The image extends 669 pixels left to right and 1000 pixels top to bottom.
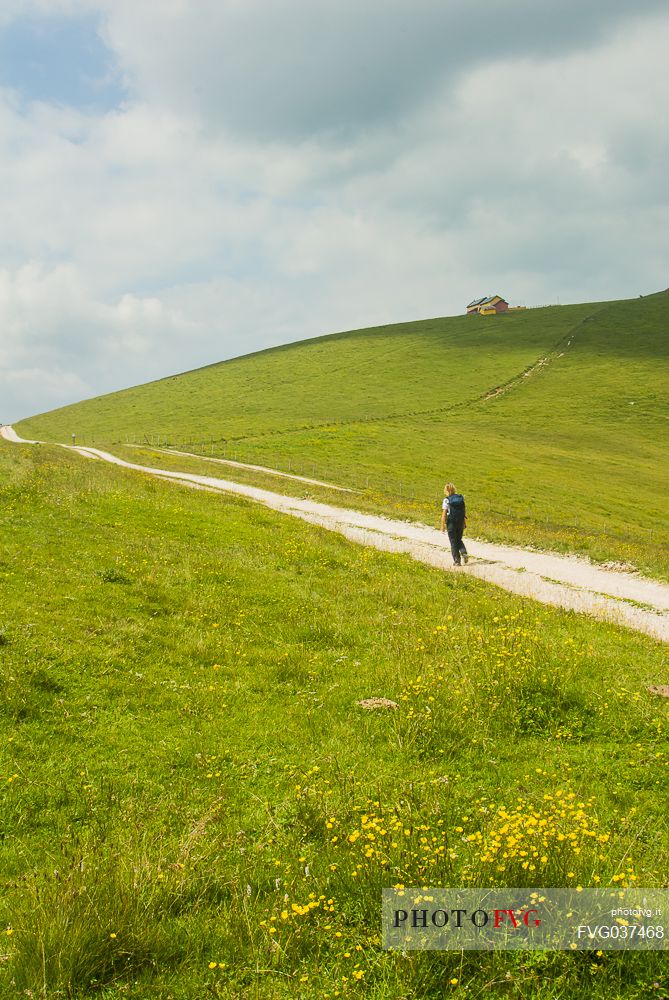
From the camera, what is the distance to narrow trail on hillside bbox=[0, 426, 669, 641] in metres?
17.2

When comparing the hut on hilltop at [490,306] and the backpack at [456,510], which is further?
the hut on hilltop at [490,306]

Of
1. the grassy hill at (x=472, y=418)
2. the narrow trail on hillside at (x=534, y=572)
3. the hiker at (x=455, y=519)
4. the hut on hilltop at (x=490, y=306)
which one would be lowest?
the narrow trail on hillside at (x=534, y=572)

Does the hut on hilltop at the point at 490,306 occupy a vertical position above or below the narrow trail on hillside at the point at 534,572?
above

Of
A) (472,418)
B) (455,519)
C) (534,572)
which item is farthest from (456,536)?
(472,418)

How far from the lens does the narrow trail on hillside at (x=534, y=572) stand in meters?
17.2

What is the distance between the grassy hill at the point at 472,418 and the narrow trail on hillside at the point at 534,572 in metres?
2.43

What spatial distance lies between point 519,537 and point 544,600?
40.5ft

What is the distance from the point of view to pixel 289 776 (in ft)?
24.7

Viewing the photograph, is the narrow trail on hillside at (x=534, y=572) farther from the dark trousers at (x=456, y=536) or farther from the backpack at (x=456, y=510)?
the backpack at (x=456, y=510)

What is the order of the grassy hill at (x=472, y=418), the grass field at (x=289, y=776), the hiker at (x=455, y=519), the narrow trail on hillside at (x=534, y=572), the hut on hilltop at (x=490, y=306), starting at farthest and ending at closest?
the hut on hilltop at (x=490, y=306) → the grassy hill at (x=472, y=418) → the hiker at (x=455, y=519) → the narrow trail on hillside at (x=534, y=572) → the grass field at (x=289, y=776)

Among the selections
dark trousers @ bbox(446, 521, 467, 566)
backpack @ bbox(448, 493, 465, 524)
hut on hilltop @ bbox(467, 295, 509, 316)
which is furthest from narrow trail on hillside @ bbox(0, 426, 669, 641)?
hut on hilltop @ bbox(467, 295, 509, 316)

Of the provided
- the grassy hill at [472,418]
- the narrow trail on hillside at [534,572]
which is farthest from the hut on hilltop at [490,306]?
the narrow trail on hillside at [534,572]

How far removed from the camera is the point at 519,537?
98.4 ft

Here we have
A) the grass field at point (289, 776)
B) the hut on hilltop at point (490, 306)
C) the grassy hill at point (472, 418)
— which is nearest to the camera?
the grass field at point (289, 776)
